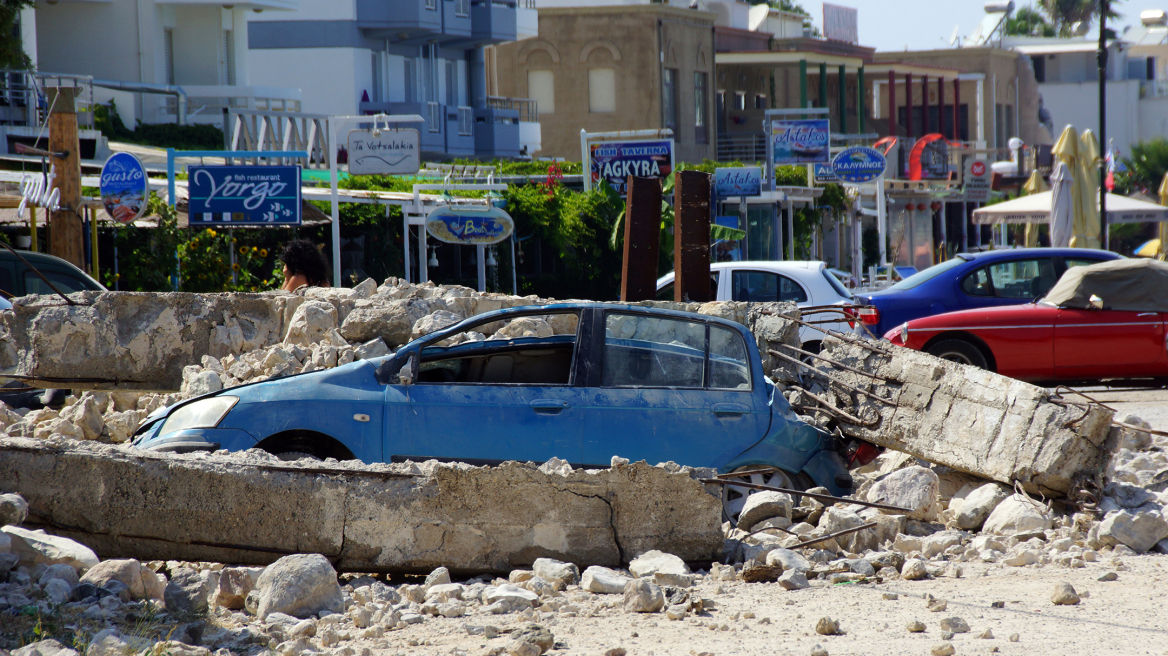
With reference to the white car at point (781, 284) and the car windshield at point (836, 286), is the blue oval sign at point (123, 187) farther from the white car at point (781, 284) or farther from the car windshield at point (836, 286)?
the car windshield at point (836, 286)

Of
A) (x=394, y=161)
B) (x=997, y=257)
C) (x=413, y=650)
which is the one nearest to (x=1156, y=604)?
(x=413, y=650)

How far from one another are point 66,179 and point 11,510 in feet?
26.9

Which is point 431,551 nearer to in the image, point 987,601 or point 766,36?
point 987,601

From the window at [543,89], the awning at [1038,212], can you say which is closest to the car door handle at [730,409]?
the awning at [1038,212]

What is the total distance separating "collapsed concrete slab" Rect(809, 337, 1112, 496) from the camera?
6.79 meters

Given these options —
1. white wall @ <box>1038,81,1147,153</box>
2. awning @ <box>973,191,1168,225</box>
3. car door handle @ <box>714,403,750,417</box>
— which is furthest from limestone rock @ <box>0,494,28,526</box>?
white wall @ <box>1038,81,1147,153</box>

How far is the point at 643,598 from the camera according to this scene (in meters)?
5.20

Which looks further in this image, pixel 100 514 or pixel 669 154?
pixel 669 154

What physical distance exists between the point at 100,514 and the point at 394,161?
10.3 m

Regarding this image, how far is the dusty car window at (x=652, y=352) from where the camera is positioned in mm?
6828

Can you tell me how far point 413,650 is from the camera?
475cm

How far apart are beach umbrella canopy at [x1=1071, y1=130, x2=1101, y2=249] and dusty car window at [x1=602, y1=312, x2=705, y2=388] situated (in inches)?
756

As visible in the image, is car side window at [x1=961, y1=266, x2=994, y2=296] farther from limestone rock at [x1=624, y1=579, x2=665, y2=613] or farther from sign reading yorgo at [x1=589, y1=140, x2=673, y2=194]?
limestone rock at [x1=624, y1=579, x2=665, y2=613]

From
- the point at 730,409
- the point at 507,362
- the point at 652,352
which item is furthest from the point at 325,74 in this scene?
the point at 730,409
